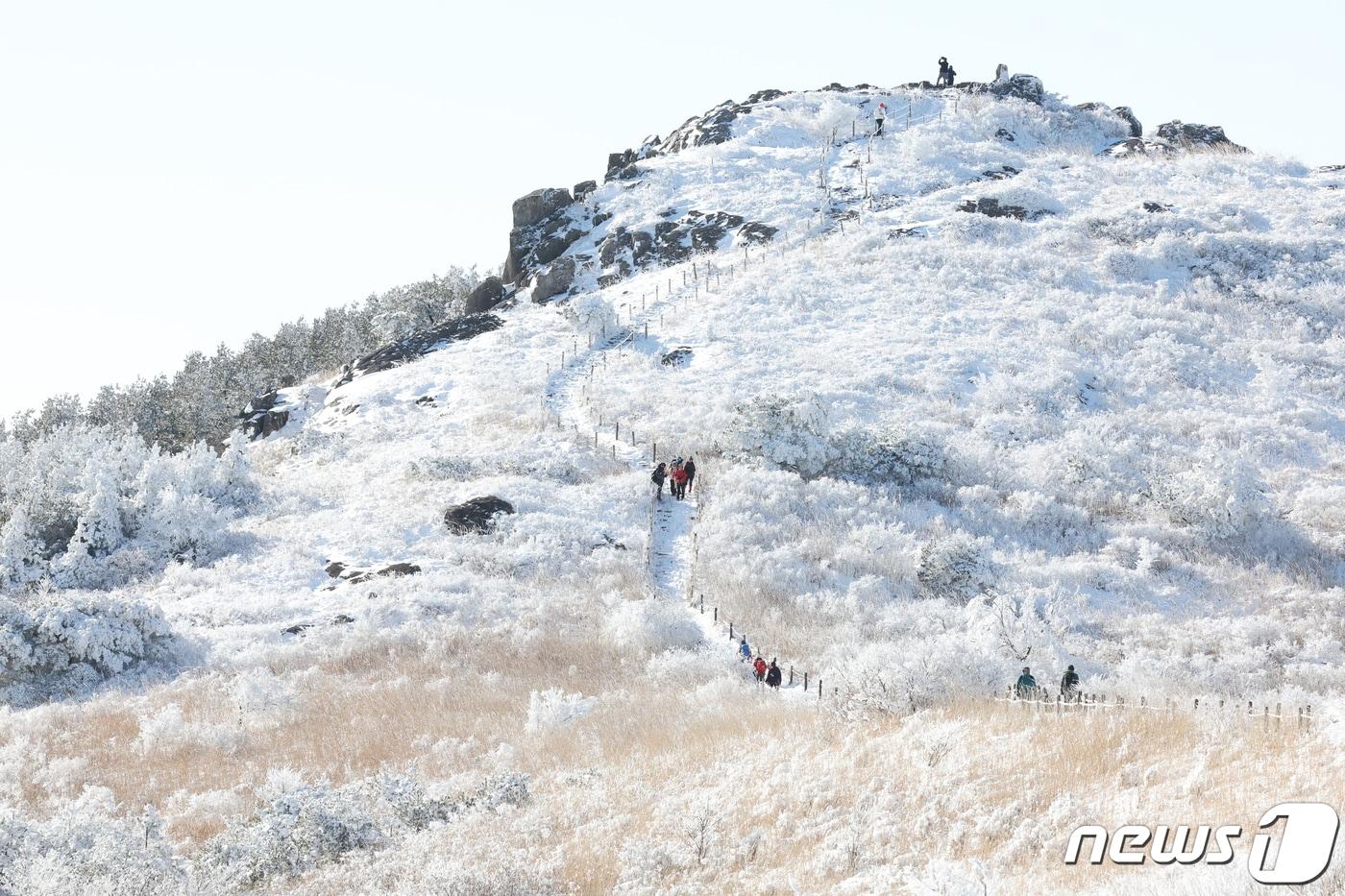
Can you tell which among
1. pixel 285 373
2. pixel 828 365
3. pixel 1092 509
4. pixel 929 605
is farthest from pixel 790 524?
pixel 285 373

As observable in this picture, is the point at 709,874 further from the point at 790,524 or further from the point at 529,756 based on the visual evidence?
the point at 790,524

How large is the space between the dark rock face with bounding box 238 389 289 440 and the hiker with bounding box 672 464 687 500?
25196 mm

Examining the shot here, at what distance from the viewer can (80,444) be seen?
3391 cm

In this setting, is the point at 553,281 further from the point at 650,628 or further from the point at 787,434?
the point at 650,628

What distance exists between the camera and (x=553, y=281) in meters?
61.2

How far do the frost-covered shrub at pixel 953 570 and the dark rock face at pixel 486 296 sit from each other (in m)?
42.5

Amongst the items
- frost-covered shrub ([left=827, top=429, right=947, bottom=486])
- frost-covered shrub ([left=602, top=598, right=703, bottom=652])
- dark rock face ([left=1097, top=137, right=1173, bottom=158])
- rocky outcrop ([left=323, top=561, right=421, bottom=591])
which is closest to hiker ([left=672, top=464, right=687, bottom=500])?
frost-covered shrub ([left=827, top=429, right=947, bottom=486])

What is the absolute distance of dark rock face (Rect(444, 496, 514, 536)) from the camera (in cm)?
2967

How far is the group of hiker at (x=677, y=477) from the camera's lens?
32.1 metres

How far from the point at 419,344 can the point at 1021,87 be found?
178ft

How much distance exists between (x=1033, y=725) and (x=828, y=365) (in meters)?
31.5

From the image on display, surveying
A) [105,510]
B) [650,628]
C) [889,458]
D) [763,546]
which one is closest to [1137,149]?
[889,458]

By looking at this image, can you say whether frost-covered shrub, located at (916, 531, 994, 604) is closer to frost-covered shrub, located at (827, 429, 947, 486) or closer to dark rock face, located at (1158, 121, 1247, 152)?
frost-covered shrub, located at (827, 429, 947, 486)

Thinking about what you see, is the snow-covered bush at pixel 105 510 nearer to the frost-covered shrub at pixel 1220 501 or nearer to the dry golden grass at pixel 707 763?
the dry golden grass at pixel 707 763
